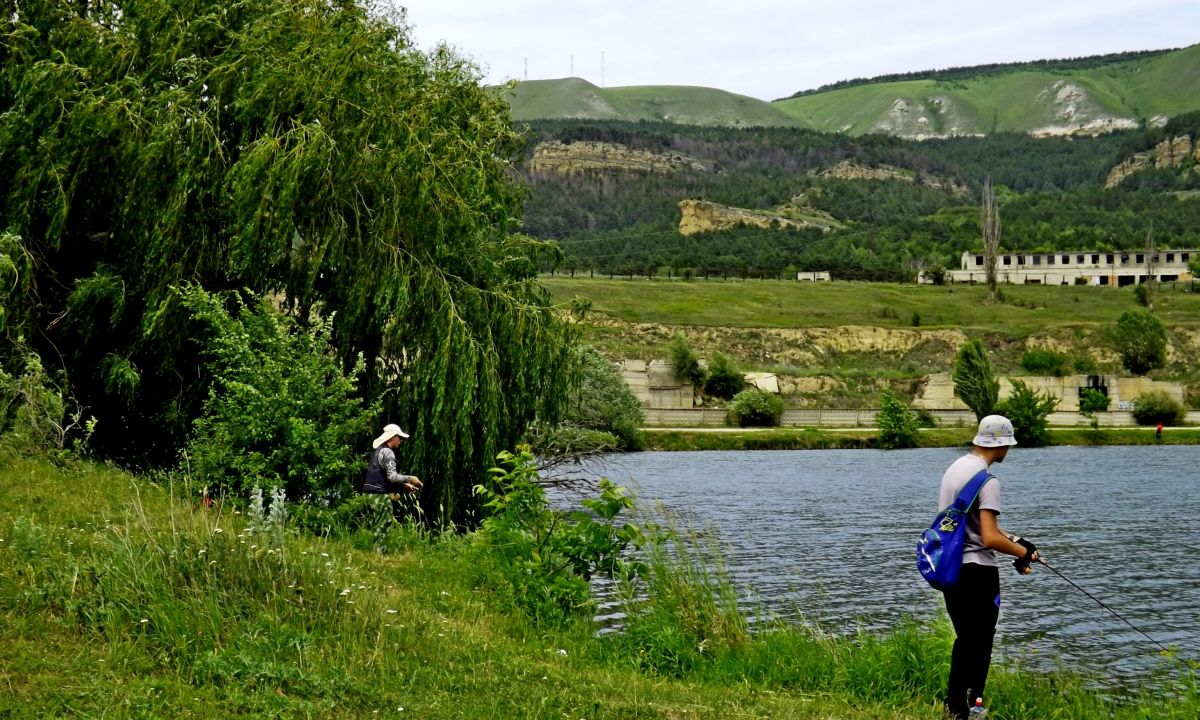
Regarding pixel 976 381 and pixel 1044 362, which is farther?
pixel 1044 362

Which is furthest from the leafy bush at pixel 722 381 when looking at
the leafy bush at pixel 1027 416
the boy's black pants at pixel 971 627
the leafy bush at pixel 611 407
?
the boy's black pants at pixel 971 627

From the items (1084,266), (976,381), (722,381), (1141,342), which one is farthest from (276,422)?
(1084,266)

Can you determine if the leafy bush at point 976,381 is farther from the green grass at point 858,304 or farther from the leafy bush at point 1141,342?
the green grass at point 858,304

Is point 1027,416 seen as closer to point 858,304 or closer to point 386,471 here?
point 858,304

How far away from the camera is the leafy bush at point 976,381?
2795 inches

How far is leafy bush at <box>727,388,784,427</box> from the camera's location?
7150 centimetres

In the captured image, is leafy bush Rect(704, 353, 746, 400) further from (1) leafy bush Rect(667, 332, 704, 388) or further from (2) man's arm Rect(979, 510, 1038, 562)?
(2) man's arm Rect(979, 510, 1038, 562)

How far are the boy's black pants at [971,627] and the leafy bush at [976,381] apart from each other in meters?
64.4

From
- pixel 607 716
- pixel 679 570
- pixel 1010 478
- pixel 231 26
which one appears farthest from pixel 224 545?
pixel 1010 478

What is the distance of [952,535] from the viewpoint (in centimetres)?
835

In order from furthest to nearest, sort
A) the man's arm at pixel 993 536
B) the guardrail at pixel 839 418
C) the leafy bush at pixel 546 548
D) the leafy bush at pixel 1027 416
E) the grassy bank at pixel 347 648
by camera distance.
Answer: the guardrail at pixel 839 418, the leafy bush at pixel 1027 416, the leafy bush at pixel 546 548, the man's arm at pixel 993 536, the grassy bank at pixel 347 648

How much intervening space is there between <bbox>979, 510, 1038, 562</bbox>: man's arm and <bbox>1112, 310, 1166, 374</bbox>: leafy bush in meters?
89.1

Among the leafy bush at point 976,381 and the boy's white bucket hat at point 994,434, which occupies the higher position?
the boy's white bucket hat at point 994,434

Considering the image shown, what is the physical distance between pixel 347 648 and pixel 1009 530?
2363cm
